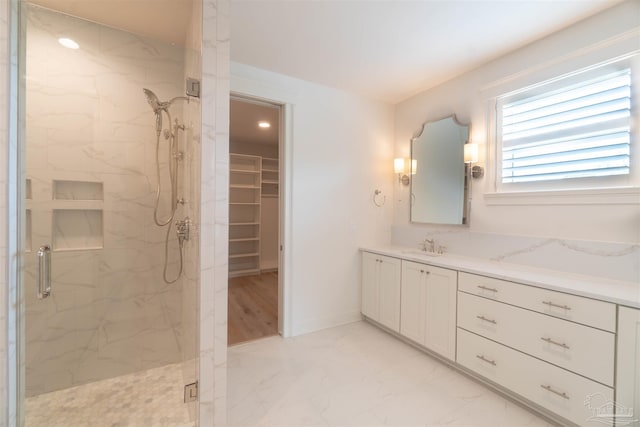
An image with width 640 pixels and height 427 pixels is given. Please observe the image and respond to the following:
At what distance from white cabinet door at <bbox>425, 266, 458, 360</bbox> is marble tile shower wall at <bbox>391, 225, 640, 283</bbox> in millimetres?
507

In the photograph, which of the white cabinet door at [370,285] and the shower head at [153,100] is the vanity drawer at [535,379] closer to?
the white cabinet door at [370,285]

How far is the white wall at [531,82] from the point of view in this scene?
1663mm

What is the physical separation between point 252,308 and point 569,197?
329cm

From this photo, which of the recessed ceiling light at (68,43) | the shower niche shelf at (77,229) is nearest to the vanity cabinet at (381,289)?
the shower niche shelf at (77,229)

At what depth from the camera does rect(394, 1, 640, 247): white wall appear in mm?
1663

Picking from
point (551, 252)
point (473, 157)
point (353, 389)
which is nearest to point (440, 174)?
point (473, 157)

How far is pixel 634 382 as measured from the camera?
4.19 feet

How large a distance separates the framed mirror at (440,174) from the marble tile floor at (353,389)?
132 cm

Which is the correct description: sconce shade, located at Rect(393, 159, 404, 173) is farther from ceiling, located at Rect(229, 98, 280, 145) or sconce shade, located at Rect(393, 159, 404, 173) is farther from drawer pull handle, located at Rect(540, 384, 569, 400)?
drawer pull handle, located at Rect(540, 384, 569, 400)

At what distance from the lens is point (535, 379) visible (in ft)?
5.31

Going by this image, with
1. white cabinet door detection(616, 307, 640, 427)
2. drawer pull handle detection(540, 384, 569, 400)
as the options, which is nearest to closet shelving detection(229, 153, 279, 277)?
drawer pull handle detection(540, 384, 569, 400)

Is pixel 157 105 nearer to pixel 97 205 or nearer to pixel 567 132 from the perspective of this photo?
pixel 97 205

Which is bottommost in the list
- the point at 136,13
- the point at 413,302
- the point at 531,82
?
the point at 413,302

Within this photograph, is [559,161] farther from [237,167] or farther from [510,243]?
[237,167]
